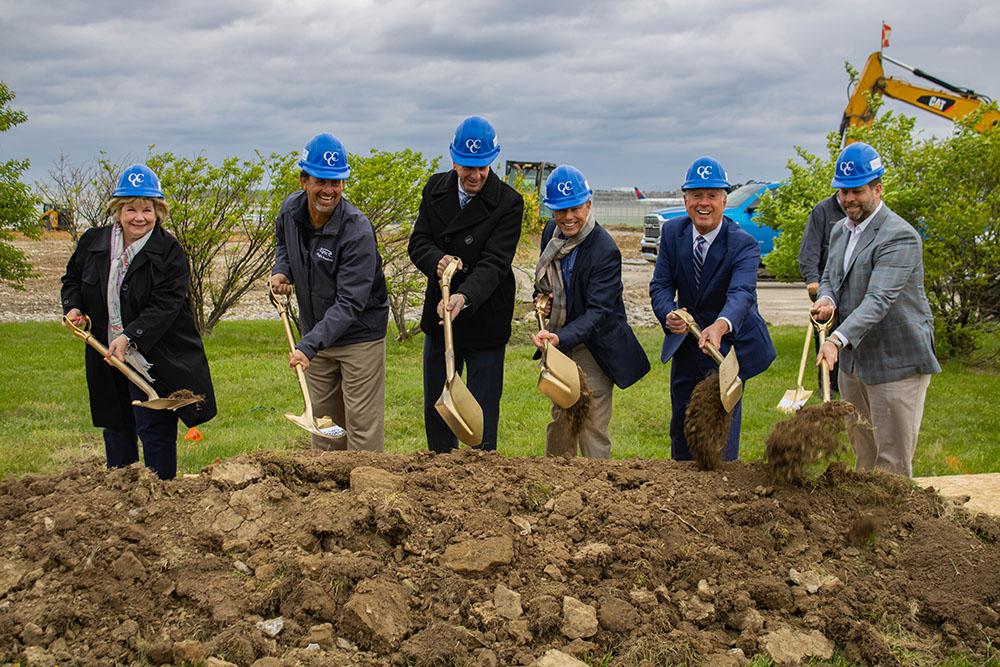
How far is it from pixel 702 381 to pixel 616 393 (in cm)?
396

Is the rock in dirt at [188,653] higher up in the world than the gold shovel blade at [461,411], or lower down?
lower down

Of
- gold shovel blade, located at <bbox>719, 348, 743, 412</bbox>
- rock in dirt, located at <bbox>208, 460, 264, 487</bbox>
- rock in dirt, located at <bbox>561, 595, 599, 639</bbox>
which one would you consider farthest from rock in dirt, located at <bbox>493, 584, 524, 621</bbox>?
gold shovel blade, located at <bbox>719, 348, 743, 412</bbox>

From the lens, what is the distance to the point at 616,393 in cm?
862

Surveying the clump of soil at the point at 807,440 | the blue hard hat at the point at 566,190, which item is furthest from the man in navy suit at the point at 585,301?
the clump of soil at the point at 807,440

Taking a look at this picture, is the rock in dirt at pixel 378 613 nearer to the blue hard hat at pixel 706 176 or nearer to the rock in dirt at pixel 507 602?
the rock in dirt at pixel 507 602

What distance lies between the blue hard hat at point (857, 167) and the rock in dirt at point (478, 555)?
7.58ft

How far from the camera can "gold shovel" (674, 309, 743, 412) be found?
14.6 ft

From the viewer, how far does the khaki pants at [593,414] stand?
16.6 ft

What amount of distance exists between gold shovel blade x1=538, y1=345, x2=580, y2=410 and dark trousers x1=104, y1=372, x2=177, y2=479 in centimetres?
188

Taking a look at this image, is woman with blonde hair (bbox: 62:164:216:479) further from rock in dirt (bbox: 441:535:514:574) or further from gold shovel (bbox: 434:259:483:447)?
rock in dirt (bbox: 441:535:514:574)

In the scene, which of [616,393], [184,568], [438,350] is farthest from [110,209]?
[616,393]

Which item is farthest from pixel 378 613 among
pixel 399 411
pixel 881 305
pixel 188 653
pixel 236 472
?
pixel 399 411

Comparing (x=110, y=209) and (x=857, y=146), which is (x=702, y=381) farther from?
(x=110, y=209)

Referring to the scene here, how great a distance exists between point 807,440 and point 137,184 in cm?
327
